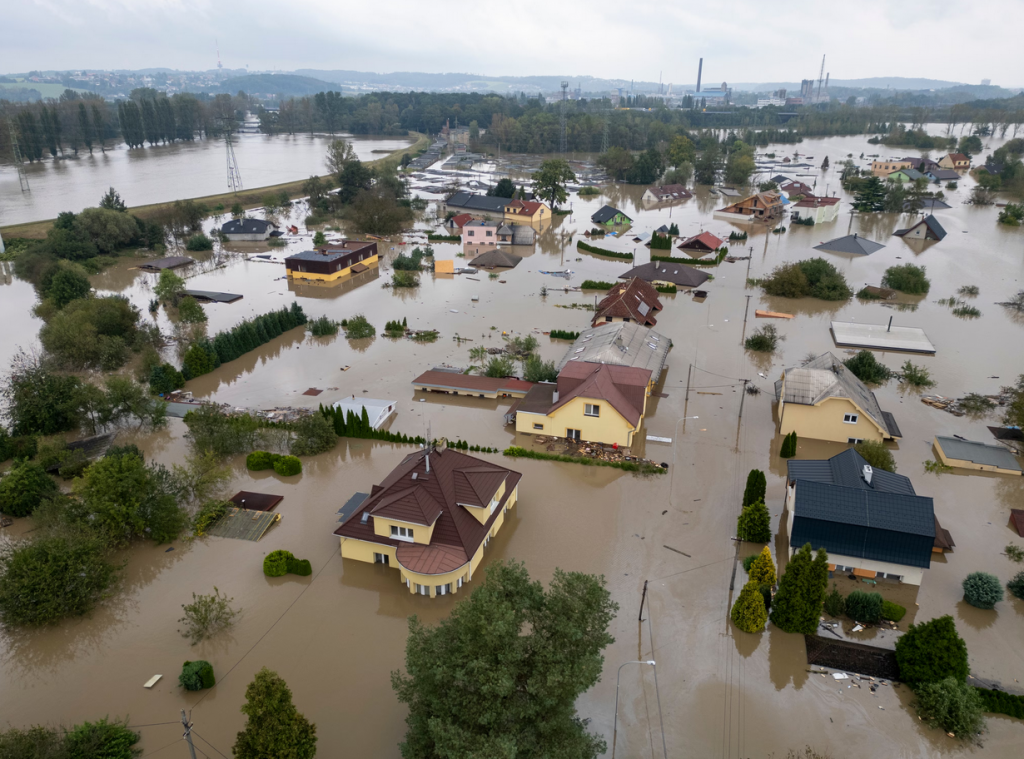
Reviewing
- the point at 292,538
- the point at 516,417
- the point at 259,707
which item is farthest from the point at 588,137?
the point at 259,707

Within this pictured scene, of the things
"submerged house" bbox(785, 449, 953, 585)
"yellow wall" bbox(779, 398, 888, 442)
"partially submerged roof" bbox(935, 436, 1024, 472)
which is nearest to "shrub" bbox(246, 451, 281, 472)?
"submerged house" bbox(785, 449, 953, 585)

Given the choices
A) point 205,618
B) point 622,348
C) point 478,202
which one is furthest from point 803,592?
point 478,202

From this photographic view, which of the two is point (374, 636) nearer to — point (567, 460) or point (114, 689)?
point (114, 689)

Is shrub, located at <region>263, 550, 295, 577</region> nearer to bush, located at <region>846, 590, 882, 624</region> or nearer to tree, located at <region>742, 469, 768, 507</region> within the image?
tree, located at <region>742, 469, 768, 507</region>

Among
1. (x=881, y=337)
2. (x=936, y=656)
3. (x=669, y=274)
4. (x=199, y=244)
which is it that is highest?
(x=199, y=244)

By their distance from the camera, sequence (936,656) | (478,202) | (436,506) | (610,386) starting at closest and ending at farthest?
(936,656), (436,506), (610,386), (478,202)

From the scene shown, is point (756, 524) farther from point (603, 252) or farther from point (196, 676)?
point (603, 252)

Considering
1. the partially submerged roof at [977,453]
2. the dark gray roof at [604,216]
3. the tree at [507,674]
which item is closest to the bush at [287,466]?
the tree at [507,674]
